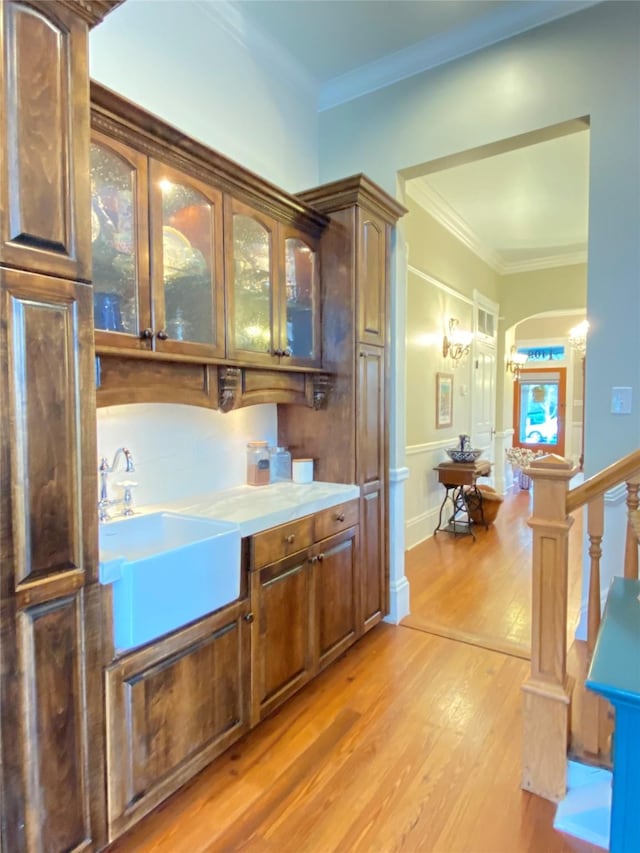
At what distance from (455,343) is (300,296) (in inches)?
120

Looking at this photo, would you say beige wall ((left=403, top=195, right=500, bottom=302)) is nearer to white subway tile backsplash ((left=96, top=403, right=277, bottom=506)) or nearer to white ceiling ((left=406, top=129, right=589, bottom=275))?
white ceiling ((left=406, top=129, right=589, bottom=275))

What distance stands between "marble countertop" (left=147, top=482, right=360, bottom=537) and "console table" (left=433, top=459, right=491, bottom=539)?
2364 millimetres

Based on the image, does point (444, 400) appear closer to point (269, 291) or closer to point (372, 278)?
point (372, 278)

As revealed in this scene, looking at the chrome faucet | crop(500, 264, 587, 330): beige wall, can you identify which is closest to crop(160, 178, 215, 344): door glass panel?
the chrome faucet

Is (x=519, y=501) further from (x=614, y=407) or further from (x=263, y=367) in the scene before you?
(x=263, y=367)

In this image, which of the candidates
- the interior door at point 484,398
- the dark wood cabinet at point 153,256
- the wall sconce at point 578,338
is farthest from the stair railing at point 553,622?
the wall sconce at point 578,338

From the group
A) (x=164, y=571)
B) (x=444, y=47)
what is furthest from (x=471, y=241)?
(x=164, y=571)

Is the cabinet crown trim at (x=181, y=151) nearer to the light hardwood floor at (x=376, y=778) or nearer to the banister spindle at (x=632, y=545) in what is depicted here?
the banister spindle at (x=632, y=545)

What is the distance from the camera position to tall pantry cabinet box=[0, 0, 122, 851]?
1189 mm

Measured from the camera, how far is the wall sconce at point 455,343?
5121mm

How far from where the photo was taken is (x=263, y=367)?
7.51 feet

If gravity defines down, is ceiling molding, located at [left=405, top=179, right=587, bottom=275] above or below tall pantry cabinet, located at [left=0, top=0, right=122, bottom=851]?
above

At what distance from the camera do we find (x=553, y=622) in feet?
5.63

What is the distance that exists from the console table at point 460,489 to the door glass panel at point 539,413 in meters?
5.23
